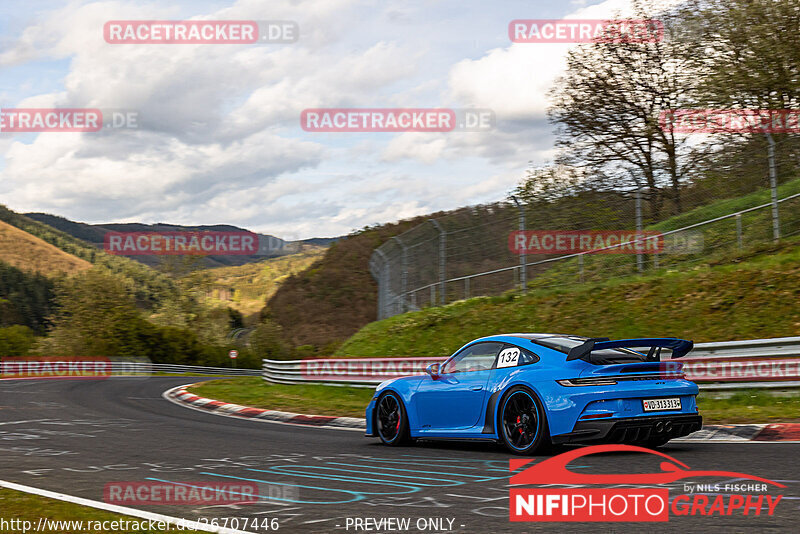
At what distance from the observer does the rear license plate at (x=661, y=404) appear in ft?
23.8

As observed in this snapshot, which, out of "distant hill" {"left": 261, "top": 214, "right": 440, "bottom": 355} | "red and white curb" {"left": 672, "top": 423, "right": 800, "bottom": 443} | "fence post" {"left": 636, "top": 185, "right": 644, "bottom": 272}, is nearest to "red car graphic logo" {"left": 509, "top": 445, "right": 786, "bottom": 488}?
"red and white curb" {"left": 672, "top": 423, "right": 800, "bottom": 443}

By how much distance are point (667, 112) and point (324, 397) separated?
643 inches

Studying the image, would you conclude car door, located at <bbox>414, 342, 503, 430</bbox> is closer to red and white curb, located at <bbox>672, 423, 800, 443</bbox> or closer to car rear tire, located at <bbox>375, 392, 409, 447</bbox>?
car rear tire, located at <bbox>375, 392, 409, 447</bbox>

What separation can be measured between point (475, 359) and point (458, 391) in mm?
394

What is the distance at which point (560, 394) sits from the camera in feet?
23.8

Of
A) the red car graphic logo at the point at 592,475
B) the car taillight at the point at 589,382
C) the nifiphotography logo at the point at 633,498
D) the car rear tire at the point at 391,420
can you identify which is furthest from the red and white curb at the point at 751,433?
the car rear tire at the point at 391,420

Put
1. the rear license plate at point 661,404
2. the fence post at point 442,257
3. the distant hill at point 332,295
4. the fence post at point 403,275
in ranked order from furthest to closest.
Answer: the distant hill at point 332,295, the fence post at point 403,275, the fence post at point 442,257, the rear license plate at point 661,404

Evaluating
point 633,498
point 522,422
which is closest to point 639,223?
point 522,422

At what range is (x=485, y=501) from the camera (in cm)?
534

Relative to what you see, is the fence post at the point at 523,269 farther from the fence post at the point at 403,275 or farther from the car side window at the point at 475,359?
the car side window at the point at 475,359

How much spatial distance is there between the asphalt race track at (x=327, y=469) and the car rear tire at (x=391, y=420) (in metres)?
0.17

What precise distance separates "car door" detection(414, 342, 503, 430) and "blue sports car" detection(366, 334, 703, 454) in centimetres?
1

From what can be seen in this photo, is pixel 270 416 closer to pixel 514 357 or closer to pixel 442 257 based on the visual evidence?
pixel 514 357

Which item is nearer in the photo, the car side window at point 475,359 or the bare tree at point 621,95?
the car side window at point 475,359
